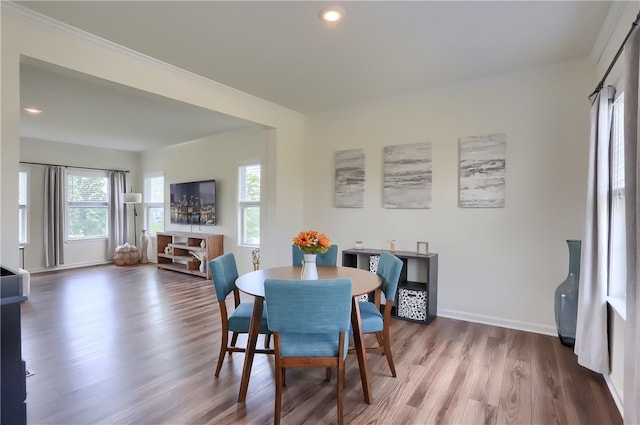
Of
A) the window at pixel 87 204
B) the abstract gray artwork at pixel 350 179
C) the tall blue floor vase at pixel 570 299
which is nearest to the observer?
the tall blue floor vase at pixel 570 299

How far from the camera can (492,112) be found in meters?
3.59

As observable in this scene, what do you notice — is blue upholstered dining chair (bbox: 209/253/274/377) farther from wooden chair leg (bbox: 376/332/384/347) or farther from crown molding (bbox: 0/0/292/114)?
crown molding (bbox: 0/0/292/114)

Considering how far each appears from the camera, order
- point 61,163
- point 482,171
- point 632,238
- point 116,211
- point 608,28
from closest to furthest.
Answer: point 632,238 → point 608,28 → point 482,171 → point 61,163 → point 116,211

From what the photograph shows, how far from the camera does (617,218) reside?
239 centimetres

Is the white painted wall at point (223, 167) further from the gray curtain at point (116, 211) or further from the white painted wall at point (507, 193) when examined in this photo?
the white painted wall at point (507, 193)

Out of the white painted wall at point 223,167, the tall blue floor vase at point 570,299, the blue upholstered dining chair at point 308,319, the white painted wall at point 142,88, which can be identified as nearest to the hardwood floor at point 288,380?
the tall blue floor vase at point 570,299

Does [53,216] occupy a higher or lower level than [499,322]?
higher

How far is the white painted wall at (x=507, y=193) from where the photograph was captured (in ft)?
10.6

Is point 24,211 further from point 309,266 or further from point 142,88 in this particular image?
point 309,266

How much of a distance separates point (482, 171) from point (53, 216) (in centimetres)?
758

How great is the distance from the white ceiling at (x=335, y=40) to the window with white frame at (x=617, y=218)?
79 cm

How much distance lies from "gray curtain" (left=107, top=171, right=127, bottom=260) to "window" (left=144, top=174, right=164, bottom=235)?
49 centimetres

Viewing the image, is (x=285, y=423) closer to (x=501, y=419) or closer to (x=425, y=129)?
(x=501, y=419)

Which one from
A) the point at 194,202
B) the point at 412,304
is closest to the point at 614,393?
the point at 412,304
